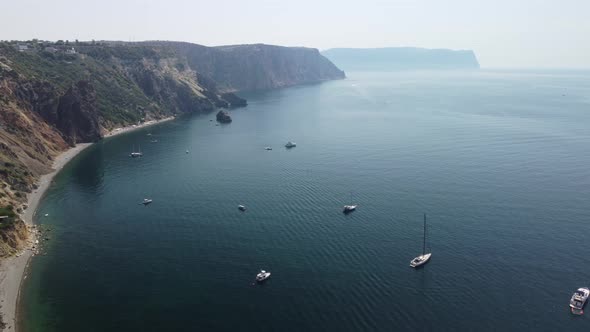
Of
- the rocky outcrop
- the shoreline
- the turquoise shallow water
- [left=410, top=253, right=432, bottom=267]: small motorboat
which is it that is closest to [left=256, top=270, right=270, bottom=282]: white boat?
the turquoise shallow water

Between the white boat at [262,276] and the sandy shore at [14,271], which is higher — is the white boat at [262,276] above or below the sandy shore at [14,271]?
above

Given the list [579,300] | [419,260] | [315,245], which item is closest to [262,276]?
[315,245]

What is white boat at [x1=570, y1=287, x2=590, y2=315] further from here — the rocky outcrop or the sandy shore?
the rocky outcrop

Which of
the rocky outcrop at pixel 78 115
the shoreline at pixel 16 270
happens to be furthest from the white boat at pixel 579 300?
the rocky outcrop at pixel 78 115

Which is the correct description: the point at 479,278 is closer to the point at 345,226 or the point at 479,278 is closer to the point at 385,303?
the point at 385,303

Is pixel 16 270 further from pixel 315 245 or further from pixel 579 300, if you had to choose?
pixel 579 300

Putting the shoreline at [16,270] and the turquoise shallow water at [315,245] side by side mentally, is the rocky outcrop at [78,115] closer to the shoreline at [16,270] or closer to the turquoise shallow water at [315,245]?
the turquoise shallow water at [315,245]
